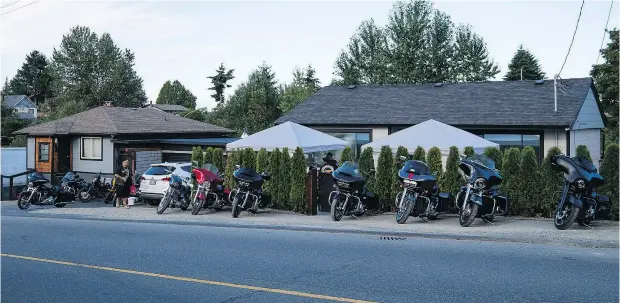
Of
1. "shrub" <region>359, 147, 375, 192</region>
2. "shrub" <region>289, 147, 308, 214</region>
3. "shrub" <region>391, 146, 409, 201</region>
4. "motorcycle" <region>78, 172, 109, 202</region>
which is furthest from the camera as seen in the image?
"motorcycle" <region>78, 172, 109, 202</region>

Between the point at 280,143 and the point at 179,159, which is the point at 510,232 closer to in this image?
the point at 280,143

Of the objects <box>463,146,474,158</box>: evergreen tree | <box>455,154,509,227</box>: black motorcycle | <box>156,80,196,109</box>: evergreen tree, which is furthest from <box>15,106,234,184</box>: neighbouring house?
<box>156,80,196,109</box>: evergreen tree

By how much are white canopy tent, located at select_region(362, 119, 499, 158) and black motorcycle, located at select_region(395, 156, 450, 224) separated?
3.74 metres

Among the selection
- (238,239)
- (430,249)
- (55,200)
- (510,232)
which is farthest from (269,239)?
(55,200)

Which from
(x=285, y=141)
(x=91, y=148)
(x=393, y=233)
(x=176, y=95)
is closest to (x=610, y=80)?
(x=285, y=141)

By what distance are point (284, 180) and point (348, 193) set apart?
3.04 metres

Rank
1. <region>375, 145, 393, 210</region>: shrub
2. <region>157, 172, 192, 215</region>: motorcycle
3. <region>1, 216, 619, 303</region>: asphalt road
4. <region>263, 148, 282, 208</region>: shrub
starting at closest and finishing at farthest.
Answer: <region>1, 216, 619, 303</region>: asphalt road, <region>375, 145, 393, 210</region>: shrub, <region>263, 148, 282, 208</region>: shrub, <region>157, 172, 192, 215</region>: motorcycle

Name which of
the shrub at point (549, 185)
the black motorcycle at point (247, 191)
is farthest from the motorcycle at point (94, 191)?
the shrub at point (549, 185)

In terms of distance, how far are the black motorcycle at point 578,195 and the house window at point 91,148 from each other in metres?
27.4

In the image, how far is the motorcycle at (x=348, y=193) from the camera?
15.4 meters

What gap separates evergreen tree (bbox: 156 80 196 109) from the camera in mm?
106062

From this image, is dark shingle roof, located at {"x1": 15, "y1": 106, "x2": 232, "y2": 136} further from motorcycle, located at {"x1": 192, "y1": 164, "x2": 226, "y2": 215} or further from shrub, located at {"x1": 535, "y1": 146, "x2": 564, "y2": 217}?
shrub, located at {"x1": 535, "y1": 146, "x2": 564, "y2": 217}

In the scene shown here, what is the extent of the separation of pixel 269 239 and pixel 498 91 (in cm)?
1914

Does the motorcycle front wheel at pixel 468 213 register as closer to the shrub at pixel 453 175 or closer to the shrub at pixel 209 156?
the shrub at pixel 453 175
